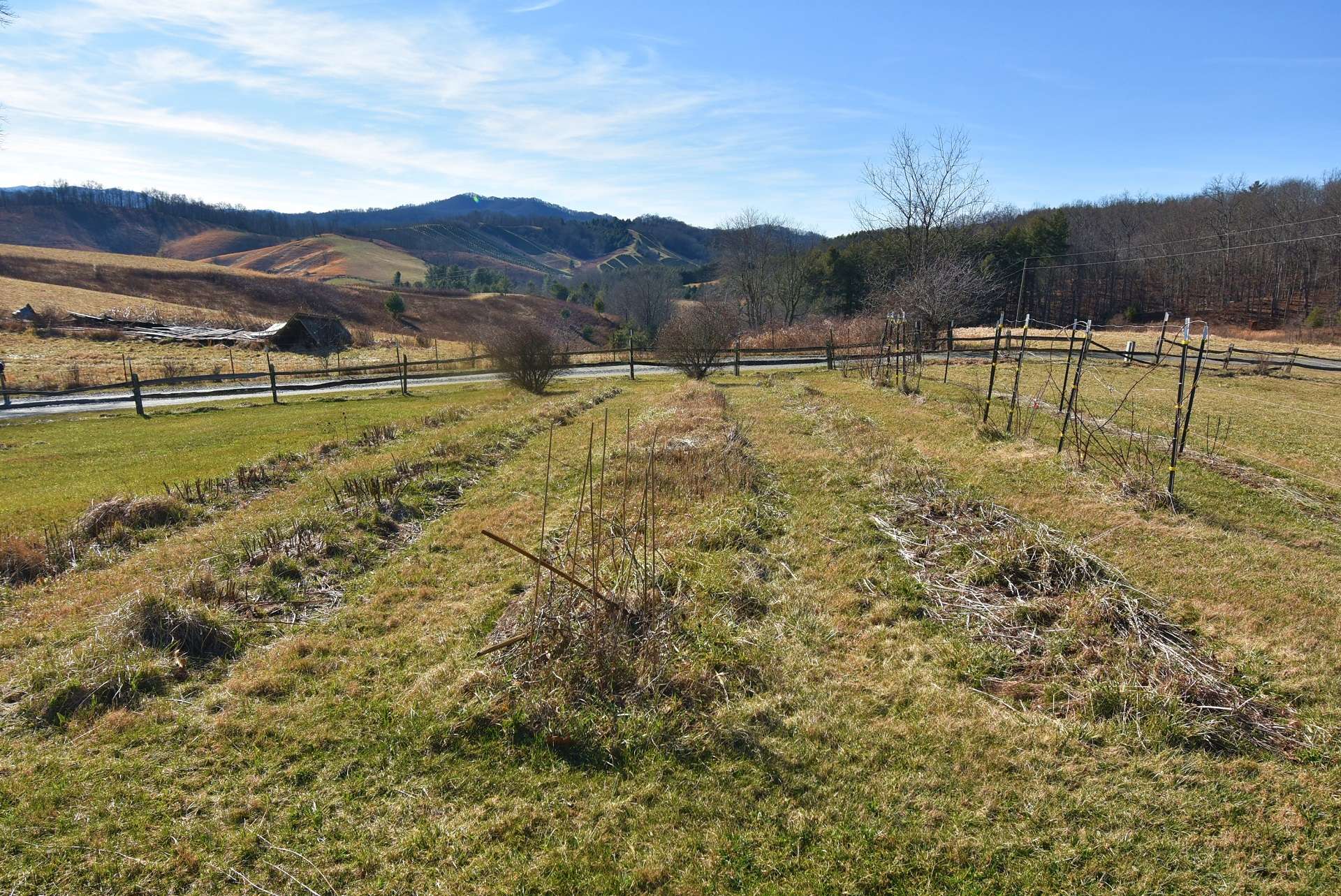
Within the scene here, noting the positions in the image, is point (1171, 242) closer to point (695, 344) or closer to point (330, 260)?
point (695, 344)

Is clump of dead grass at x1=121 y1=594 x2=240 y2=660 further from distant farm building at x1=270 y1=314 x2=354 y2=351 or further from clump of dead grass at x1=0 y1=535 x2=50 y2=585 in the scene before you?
distant farm building at x1=270 y1=314 x2=354 y2=351

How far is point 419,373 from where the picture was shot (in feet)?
109

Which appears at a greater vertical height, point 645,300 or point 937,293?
point 645,300

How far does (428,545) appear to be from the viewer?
8305 mm

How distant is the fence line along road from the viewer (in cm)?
2280

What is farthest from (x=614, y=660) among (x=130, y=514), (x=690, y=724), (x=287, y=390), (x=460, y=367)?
(x=460, y=367)

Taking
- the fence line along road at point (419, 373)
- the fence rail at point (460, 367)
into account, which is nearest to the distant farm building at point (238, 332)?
the fence rail at point (460, 367)

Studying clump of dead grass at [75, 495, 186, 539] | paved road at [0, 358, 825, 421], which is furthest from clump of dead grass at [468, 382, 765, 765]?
paved road at [0, 358, 825, 421]

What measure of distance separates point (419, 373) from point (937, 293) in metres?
26.7

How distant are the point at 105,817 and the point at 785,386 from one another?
21570 mm

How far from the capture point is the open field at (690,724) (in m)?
3.41

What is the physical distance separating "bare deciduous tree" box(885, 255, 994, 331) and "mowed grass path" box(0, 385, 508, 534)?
20492mm

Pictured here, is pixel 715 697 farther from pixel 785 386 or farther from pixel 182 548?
pixel 785 386

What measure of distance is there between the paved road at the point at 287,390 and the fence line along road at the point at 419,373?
43 mm
